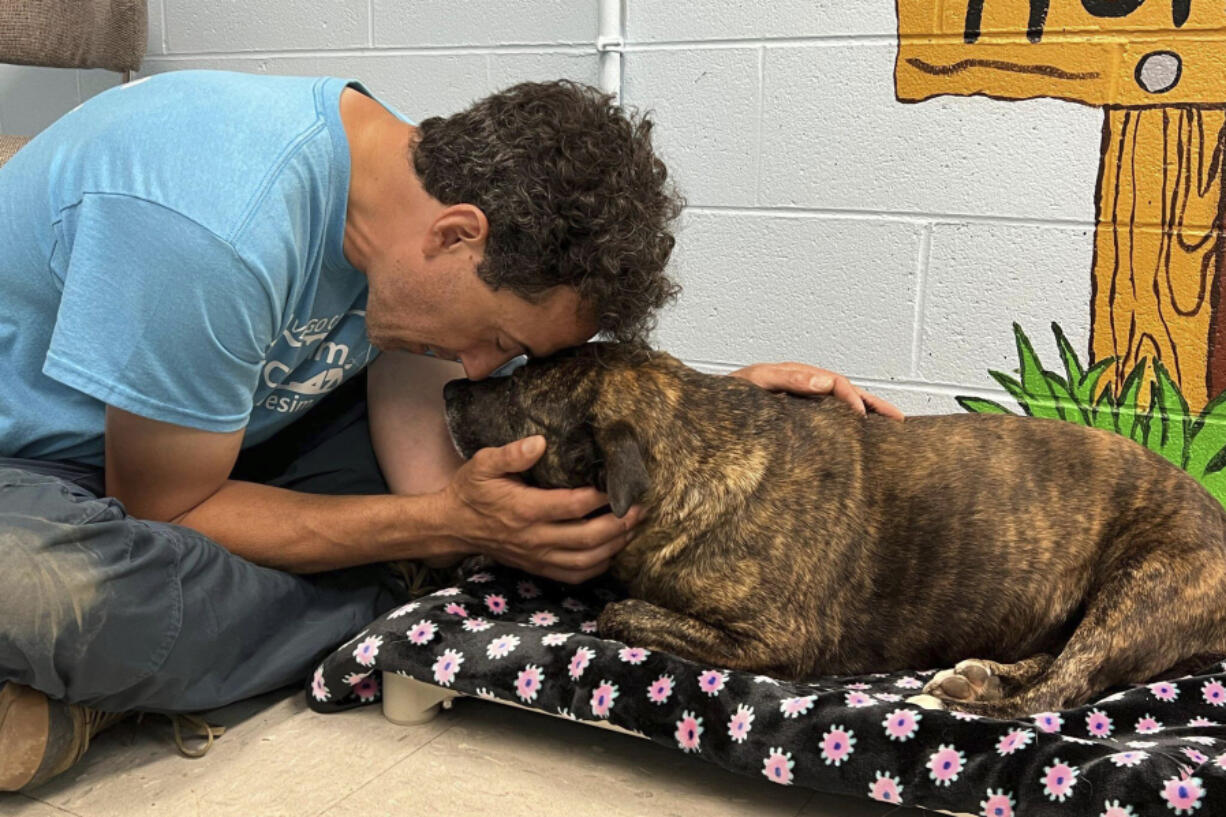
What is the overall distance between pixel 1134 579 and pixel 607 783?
4.45 ft

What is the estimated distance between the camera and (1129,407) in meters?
4.07

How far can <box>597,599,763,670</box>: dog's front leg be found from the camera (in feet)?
9.21

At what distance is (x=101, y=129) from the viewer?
2.72 m

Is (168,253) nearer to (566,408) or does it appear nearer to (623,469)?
(566,408)

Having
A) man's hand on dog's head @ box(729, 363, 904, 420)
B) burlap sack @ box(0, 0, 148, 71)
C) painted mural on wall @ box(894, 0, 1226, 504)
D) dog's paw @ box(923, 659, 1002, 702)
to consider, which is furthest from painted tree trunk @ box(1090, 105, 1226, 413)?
burlap sack @ box(0, 0, 148, 71)

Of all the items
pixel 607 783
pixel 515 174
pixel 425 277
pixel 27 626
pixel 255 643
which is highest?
pixel 515 174

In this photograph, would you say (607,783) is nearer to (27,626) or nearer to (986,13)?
(27,626)

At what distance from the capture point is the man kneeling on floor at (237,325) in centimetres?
253

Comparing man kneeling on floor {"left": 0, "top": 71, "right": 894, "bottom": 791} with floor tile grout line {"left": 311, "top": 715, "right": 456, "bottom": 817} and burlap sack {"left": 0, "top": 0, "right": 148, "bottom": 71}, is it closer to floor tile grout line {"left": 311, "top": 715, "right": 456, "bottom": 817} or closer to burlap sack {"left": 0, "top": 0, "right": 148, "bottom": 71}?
floor tile grout line {"left": 311, "top": 715, "right": 456, "bottom": 817}

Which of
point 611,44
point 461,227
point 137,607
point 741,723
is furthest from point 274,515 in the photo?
point 611,44

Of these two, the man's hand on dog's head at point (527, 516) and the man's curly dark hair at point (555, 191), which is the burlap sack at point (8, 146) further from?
the man's hand on dog's head at point (527, 516)

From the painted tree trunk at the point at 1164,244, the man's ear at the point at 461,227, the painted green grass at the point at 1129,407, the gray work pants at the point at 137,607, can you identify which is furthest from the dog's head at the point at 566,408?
the painted tree trunk at the point at 1164,244

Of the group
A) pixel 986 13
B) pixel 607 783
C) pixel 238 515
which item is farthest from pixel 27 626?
pixel 986 13

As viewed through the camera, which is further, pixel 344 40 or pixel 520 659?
pixel 344 40
